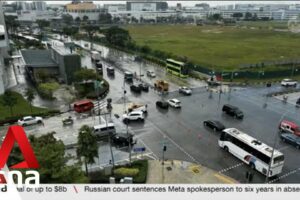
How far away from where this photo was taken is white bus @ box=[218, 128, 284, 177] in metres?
23.2

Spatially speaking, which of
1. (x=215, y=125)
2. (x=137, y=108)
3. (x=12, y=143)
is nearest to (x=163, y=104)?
(x=137, y=108)

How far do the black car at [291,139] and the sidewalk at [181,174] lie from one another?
9.87 meters

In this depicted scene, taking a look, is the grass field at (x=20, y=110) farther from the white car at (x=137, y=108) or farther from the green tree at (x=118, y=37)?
the green tree at (x=118, y=37)

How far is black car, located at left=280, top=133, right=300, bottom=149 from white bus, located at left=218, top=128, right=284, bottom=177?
5.88m

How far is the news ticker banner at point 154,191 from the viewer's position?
12500mm

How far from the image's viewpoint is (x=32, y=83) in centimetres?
5134

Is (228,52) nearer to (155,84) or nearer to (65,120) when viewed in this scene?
(155,84)

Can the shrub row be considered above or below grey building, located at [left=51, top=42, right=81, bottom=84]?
below

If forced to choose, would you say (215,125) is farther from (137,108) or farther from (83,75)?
(83,75)

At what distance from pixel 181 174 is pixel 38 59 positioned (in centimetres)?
4567

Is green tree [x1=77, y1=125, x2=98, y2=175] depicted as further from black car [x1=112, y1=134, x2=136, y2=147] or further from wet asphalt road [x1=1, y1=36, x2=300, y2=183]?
black car [x1=112, y1=134, x2=136, y2=147]

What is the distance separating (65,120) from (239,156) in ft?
66.8

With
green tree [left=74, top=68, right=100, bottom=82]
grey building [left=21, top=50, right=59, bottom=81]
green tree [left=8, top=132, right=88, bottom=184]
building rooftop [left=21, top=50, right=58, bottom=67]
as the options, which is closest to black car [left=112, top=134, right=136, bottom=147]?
green tree [left=8, top=132, right=88, bottom=184]

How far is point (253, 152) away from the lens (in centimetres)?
2453
